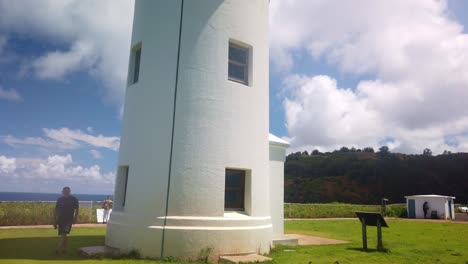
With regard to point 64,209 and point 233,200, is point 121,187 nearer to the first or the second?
point 64,209

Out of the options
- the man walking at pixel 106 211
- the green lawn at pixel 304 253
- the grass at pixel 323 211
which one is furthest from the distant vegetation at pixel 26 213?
the grass at pixel 323 211

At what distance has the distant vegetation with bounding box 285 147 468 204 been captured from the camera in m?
65.2

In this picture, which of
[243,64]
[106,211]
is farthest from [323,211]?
[243,64]

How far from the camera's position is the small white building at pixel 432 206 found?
113 ft

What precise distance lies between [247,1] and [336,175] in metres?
63.9

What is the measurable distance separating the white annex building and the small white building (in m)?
30.9

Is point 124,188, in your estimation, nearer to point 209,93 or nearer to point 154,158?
point 154,158

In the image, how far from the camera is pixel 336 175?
70625 millimetres

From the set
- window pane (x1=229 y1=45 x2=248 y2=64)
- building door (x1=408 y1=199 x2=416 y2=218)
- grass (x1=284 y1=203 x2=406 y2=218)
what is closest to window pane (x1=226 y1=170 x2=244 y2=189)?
window pane (x1=229 y1=45 x2=248 y2=64)

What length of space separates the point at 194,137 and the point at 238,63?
298 cm

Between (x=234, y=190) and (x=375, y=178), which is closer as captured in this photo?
(x=234, y=190)

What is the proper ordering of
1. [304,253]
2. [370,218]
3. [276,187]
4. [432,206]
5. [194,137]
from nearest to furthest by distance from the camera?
[194,137] < [304,253] < [370,218] < [276,187] < [432,206]

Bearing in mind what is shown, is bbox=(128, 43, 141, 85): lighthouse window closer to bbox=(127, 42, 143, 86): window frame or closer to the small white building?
bbox=(127, 42, 143, 86): window frame

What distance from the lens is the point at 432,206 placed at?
35.2 metres
